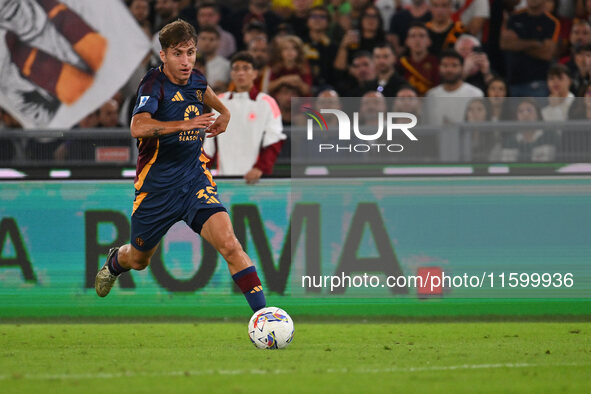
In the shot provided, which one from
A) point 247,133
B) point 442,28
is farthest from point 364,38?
point 247,133

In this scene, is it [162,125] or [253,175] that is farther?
[253,175]

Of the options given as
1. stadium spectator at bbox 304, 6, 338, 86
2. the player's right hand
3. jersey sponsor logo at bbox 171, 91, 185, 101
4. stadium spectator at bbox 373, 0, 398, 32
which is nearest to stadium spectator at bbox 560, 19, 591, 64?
stadium spectator at bbox 373, 0, 398, 32

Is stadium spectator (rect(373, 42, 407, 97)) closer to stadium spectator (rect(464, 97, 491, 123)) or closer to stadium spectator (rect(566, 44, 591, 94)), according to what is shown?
stadium spectator (rect(464, 97, 491, 123))

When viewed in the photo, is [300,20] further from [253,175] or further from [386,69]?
[253,175]

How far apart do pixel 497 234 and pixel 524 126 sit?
112 centimetres

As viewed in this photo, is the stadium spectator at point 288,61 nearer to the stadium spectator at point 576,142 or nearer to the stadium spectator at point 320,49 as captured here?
the stadium spectator at point 320,49

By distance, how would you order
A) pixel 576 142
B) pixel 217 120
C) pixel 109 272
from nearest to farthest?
pixel 217 120 → pixel 109 272 → pixel 576 142

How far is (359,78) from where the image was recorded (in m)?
13.2

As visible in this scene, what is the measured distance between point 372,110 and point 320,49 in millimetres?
3292

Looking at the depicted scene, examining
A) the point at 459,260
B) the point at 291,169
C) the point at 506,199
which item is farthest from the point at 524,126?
the point at 291,169

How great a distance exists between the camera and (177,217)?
8.30 metres

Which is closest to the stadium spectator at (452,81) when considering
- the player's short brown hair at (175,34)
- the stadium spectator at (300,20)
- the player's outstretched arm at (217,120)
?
the stadium spectator at (300,20)

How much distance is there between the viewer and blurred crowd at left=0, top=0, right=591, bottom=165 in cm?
1256

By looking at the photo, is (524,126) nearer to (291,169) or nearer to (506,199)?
(506,199)
